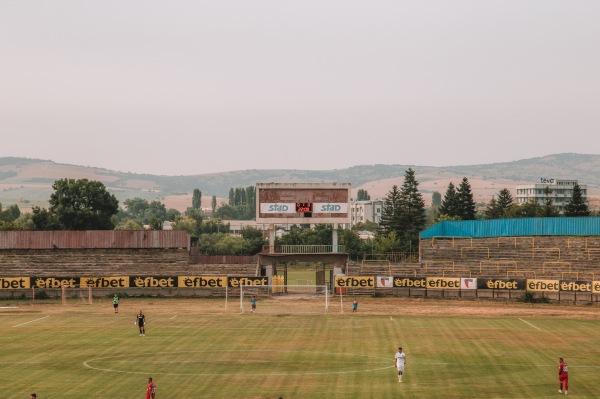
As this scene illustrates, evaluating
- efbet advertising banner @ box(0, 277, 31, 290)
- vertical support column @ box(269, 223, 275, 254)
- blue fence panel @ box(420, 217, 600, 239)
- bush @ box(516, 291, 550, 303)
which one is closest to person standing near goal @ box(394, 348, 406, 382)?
bush @ box(516, 291, 550, 303)

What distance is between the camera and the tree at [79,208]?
537 ft

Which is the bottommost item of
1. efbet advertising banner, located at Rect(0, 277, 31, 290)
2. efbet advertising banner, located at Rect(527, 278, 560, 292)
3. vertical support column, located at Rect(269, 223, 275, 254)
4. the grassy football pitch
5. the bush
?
the grassy football pitch

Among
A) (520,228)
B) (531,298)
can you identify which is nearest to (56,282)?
(531,298)

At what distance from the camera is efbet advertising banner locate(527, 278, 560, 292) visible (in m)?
94.7

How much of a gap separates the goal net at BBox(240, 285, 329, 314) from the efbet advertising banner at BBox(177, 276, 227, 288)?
2539mm

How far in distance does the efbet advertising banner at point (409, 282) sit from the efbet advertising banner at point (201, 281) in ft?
62.2

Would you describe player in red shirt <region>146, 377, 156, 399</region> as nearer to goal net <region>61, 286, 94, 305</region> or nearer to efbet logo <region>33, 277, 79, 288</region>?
goal net <region>61, 286, 94, 305</region>

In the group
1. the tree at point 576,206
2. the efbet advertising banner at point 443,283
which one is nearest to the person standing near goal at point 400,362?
the efbet advertising banner at point 443,283

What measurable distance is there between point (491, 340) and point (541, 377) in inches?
618

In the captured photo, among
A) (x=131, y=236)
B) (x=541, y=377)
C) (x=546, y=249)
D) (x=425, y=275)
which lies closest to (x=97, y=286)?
(x=131, y=236)

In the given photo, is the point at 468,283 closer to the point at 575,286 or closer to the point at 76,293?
the point at 575,286

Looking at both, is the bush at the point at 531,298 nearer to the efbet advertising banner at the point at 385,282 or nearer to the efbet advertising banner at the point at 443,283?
the efbet advertising banner at the point at 443,283

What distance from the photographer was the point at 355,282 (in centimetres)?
10300

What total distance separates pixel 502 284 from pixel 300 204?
2615 centimetres
